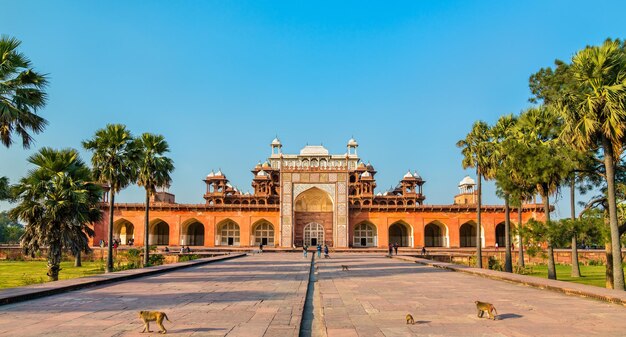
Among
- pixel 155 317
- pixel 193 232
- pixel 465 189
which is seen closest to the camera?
pixel 155 317

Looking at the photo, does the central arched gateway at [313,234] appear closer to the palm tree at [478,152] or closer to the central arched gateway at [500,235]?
the central arched gateway at [500,235]

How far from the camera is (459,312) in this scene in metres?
8.95

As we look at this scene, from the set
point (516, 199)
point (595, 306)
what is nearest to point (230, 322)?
point (595, 306)

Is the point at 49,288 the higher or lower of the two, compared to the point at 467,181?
lower

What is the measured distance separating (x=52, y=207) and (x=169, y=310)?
42.5 ft

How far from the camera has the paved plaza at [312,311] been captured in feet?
23.4

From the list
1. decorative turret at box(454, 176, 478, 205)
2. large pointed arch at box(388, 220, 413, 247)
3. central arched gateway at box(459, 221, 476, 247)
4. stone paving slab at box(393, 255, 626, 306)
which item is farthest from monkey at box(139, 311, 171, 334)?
decorative turret at box(454, 176, 478, 205)

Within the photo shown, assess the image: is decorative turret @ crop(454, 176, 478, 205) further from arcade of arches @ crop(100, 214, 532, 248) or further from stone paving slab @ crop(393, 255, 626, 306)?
stone paving slab @ crop(393, 255, 626, 306)

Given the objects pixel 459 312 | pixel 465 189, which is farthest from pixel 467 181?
pixel 459 312

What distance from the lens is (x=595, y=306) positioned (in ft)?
32.2

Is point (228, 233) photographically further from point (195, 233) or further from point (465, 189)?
point (465, 189)

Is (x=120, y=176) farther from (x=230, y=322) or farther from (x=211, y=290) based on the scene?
(x=230, y=322)

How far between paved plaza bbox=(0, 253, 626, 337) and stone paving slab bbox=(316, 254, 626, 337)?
0.02 meters

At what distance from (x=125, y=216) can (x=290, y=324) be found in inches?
1935
